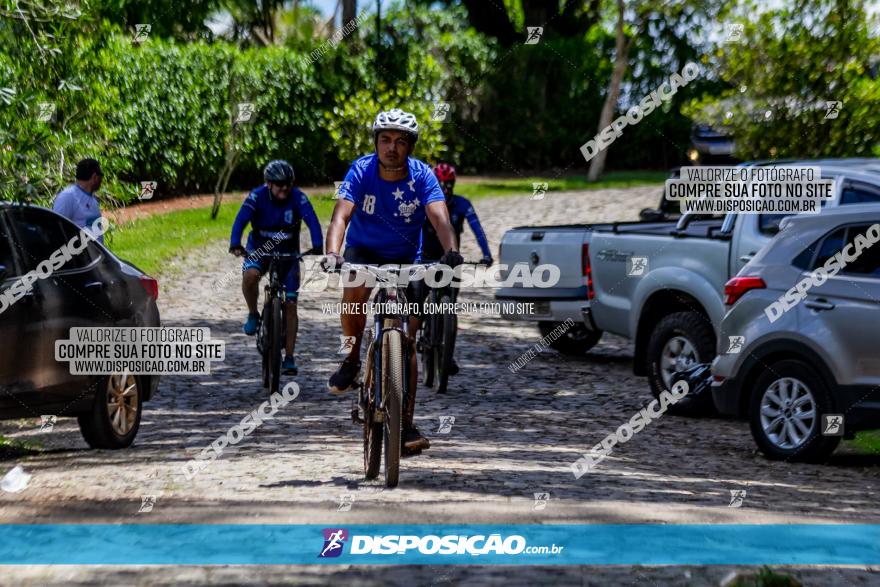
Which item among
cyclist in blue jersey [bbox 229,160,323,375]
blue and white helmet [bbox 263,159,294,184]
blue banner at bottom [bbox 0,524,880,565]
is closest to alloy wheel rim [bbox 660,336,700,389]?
cyclist in blue jersey [bbox 229,160,323,375]

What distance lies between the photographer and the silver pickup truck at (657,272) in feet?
43.2

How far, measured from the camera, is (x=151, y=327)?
11469 mm

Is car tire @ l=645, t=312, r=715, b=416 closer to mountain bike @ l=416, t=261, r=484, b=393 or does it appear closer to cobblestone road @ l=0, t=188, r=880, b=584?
cobblestone road @ l=0, t=188, r=880, b=584

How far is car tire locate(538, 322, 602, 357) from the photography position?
689 inches

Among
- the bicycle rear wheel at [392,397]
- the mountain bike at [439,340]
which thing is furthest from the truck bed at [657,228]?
the bicycle rear wheel at [392,397]

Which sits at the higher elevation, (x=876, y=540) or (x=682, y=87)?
(x=682, y=87)

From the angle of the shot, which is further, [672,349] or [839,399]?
[672,349]

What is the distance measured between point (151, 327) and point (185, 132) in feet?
65.7

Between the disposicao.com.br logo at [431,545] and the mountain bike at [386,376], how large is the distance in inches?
48.5

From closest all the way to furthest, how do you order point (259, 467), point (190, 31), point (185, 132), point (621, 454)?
point (259, 467)
point (621, 454)
point (185, 132)
point (190, 31)

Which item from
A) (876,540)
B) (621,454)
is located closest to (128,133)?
(621,454)

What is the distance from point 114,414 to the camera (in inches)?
429

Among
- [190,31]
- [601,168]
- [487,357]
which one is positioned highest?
[190,31]

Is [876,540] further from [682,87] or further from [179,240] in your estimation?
→ [682,87]
